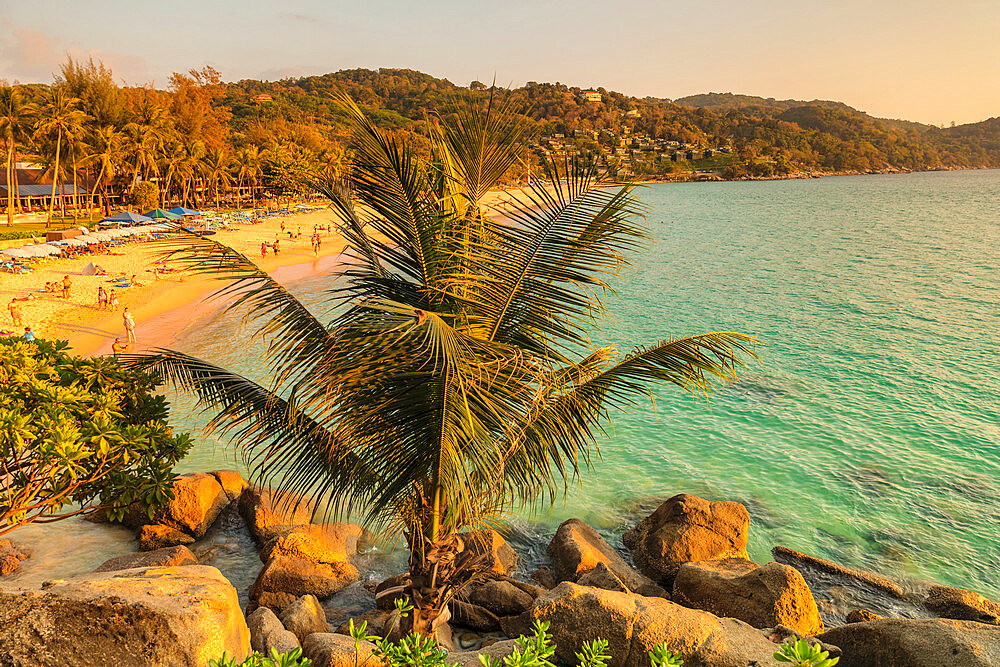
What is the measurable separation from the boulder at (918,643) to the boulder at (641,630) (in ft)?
3.07

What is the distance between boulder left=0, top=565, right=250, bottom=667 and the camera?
4.49 meters

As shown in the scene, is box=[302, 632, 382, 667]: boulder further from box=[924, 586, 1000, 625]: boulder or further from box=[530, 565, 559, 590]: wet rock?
box=[924, 586, 1000, 625]: boulder

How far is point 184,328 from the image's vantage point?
26.7 metres

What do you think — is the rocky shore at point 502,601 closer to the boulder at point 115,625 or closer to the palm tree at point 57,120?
the boulder at point 115,625

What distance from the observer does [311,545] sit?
34.2 feet

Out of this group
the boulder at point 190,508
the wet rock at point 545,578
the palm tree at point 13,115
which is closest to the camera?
the wet rock at point 545,578

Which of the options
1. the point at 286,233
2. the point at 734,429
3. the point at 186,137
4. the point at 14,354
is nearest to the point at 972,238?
the point at 734,429

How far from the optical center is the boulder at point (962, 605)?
938 centimetres

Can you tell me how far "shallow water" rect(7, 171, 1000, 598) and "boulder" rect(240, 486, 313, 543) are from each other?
56.9 inches

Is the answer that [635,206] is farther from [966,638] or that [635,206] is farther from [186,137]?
[186,137]

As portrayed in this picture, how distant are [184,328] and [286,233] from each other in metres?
33.4

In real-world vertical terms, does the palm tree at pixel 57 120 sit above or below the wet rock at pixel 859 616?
above

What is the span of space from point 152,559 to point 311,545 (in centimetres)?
252

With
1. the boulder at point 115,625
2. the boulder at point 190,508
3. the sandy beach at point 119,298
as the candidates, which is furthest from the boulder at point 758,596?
the sandy beach at point 119,298
